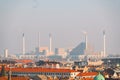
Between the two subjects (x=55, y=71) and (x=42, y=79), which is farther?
(x=55, y=71)

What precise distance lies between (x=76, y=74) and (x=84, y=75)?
7.73 meters

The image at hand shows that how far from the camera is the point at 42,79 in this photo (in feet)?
260

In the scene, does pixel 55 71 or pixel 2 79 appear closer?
pixel 2 79

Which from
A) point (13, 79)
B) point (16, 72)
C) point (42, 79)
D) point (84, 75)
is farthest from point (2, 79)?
point (16, 72)

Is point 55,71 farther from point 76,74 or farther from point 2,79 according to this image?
point 2,79

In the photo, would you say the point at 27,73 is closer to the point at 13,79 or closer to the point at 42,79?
the point at 42,79

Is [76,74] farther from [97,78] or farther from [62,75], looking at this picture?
[97,78]

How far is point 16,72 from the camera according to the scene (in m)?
104

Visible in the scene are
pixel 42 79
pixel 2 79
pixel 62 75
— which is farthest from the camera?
pixel 62 75

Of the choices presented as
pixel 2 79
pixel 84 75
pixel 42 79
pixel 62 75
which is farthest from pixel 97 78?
pixel 62 75

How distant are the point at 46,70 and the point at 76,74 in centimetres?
545

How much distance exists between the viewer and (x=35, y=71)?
106062 mm

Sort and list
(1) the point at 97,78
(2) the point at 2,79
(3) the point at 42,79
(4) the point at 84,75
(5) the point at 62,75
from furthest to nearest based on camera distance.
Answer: (5) the point at 62,75 → (4) the point at 84,75 → (3) the point at 42,79 → (2) the point at 2,79 → (1) the point at 97,78

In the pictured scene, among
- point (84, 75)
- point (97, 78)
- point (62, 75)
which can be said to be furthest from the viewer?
point (62, 75)
